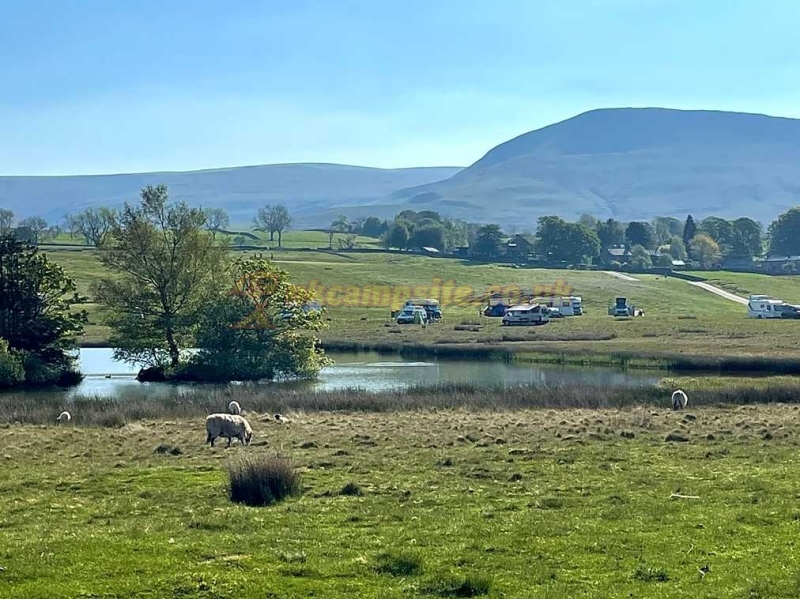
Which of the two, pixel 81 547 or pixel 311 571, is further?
pixel 81 547

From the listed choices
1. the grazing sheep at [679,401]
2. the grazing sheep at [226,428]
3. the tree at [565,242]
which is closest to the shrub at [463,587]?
the grazing sheep at [226,428]

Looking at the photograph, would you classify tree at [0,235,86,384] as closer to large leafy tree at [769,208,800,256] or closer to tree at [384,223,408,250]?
tree at [384,223,408,250]

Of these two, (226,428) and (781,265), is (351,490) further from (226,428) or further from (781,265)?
(781,265)

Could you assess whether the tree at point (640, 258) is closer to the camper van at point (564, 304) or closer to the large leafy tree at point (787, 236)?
the large leafy tree at point (787, 236)

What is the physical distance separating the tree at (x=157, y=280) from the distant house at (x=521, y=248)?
358 feet

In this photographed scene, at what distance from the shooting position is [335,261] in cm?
13888

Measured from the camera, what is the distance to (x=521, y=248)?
6860 inches

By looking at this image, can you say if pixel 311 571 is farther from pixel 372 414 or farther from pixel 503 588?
pixel 372 414

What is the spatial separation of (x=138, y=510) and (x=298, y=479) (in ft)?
9.52

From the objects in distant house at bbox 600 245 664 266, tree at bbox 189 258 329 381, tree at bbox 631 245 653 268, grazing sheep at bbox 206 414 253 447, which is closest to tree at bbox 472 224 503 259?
distant house at bbox 600 245 664 266

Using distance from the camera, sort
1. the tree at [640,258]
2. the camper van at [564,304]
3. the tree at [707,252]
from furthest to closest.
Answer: the tree at [707,252]
the tree at [640,258]
the camper van at [564,304]

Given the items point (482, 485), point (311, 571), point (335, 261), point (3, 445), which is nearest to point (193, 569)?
point (311, 571)

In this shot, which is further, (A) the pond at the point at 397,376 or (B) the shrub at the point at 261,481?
(A) the pond at the point at 397,376

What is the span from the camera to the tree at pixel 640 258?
162m
